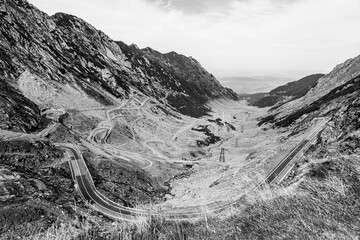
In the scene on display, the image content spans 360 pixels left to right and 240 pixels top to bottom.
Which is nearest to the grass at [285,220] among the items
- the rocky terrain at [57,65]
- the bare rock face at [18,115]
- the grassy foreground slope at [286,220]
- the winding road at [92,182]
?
the grassy foreground slope at [286,220]

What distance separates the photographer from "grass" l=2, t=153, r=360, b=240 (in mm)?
4727

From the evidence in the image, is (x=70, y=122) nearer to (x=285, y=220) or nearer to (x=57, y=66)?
(x=57, y=66)

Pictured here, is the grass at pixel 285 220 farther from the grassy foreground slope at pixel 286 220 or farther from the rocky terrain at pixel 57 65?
the rocky terrain at pixel 57 65

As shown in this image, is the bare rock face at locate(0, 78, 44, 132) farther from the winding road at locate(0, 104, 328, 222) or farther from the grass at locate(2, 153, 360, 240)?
the grass at locate(2, 153, 360, 240)

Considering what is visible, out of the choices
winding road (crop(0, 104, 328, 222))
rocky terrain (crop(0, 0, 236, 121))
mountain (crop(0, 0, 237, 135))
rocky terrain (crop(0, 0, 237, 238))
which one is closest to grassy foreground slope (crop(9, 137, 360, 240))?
rocky terrain (crop(0, 0, 237, 238))

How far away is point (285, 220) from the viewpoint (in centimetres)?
539

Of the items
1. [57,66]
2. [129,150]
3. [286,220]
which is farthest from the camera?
[57,66]

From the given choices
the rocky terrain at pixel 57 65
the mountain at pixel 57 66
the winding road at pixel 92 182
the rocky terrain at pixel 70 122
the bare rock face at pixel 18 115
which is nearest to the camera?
the rocky terrain at pixel 70 122

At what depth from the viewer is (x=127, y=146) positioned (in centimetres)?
8988

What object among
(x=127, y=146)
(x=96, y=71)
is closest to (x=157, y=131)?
(x=127, y=146)

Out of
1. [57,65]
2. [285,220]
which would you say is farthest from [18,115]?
[285,220]

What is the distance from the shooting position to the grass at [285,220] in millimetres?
4727

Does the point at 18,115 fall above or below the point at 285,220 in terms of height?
below

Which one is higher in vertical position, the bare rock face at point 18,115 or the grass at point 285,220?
the grass at point 285,220
